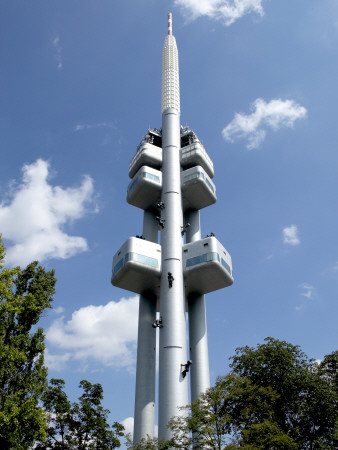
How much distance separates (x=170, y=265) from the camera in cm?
5472

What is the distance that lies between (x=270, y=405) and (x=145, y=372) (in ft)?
62.2

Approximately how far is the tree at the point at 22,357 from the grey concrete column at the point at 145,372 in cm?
2101

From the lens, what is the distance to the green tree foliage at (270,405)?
3284 centimetres

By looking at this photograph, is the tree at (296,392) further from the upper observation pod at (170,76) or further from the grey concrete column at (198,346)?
the upper observation pod at (170,76)

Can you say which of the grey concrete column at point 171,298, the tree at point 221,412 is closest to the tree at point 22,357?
the tree at point 221,412

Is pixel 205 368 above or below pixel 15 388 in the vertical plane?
above

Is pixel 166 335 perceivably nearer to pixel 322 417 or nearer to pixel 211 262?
pixel 211 262

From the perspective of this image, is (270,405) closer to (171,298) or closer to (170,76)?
(171,298)

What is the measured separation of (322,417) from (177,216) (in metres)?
31.5

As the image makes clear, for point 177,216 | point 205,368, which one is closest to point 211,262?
point 177,216

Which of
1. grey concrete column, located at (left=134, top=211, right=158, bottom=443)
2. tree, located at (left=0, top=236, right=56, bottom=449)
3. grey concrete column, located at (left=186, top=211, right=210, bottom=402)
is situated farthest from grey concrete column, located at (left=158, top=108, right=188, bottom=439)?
tree, located at (left=0, top=236, right=56, bottom=449)

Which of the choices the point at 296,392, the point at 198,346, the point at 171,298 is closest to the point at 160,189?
the point at 171,298

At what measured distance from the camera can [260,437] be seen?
33.1m

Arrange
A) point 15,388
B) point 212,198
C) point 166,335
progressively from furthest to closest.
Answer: point 212,198 → point 166,335 → point 15,388
